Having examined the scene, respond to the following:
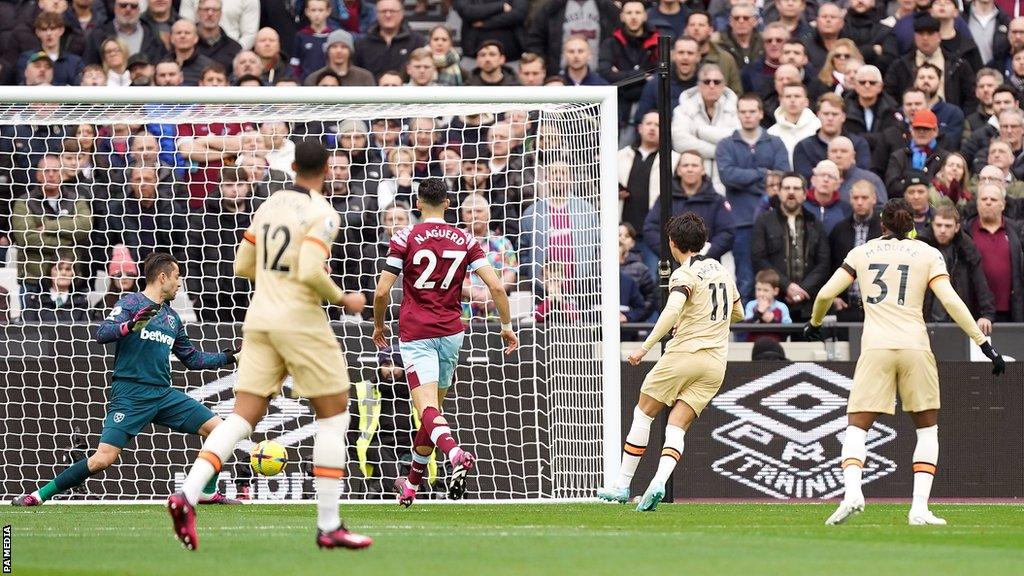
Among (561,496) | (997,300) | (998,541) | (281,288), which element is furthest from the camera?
(997,300)

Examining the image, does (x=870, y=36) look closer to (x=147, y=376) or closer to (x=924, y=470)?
(x=924, y=470)

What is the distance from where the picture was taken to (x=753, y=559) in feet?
25.4

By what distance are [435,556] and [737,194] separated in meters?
9.22

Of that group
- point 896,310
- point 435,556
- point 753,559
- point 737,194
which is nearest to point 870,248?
point 896,310

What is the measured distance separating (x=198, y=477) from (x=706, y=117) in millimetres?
10165

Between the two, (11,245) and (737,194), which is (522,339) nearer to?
(737,194)

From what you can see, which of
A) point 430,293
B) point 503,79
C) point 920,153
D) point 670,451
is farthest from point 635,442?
point 503,79

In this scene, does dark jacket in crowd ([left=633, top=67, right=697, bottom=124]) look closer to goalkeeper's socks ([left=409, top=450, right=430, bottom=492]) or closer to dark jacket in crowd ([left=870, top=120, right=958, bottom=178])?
dark jacket in crowd ([left=870, top=120, right=958, bottom=178])

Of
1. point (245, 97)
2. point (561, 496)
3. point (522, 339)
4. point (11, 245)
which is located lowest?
point (561, 496)

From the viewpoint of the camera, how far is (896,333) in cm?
1018

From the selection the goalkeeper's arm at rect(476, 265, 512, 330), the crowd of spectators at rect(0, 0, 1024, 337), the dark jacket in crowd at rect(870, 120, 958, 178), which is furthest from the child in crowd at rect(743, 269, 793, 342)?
the goalkeeper's arm at rect(476, 265, 512, 330)

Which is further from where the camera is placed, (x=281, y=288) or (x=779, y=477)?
(x=779, y=477)

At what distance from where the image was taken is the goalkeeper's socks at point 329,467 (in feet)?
26.2

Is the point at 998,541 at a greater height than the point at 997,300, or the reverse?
the point at 997,300
